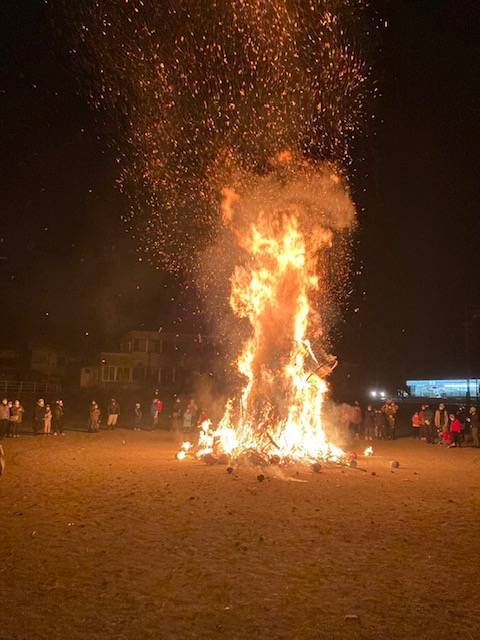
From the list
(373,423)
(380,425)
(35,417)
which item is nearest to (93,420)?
(35,417)

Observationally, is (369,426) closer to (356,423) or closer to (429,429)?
(356,423)

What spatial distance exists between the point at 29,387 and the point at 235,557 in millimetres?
39970

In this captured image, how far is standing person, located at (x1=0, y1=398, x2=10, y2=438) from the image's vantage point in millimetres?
21844

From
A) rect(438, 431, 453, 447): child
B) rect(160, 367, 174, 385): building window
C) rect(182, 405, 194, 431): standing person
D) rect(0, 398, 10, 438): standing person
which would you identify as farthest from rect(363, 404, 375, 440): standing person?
rect(160, 367, 174, 385): building window

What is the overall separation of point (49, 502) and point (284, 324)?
9.67m

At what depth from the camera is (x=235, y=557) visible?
680 cm

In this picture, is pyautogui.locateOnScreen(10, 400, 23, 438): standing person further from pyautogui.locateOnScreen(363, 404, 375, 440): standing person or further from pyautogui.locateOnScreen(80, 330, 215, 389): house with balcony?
pyautogui.locateOnScreen(80, 330, 215, 389): house with balcony

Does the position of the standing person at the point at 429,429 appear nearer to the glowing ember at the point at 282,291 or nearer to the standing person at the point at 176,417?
the glowing ember at the point at 282,291

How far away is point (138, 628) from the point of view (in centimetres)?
467

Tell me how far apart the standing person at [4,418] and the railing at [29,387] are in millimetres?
17584

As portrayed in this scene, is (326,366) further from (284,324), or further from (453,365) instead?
(453,365)

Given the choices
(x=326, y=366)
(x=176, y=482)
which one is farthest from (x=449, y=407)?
(x=176, y=482)

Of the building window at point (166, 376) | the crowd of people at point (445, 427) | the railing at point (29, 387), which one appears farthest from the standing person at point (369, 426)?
the building window at point (166, 376)

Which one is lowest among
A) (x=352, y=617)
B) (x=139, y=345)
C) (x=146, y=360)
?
(x=352, y=617)
